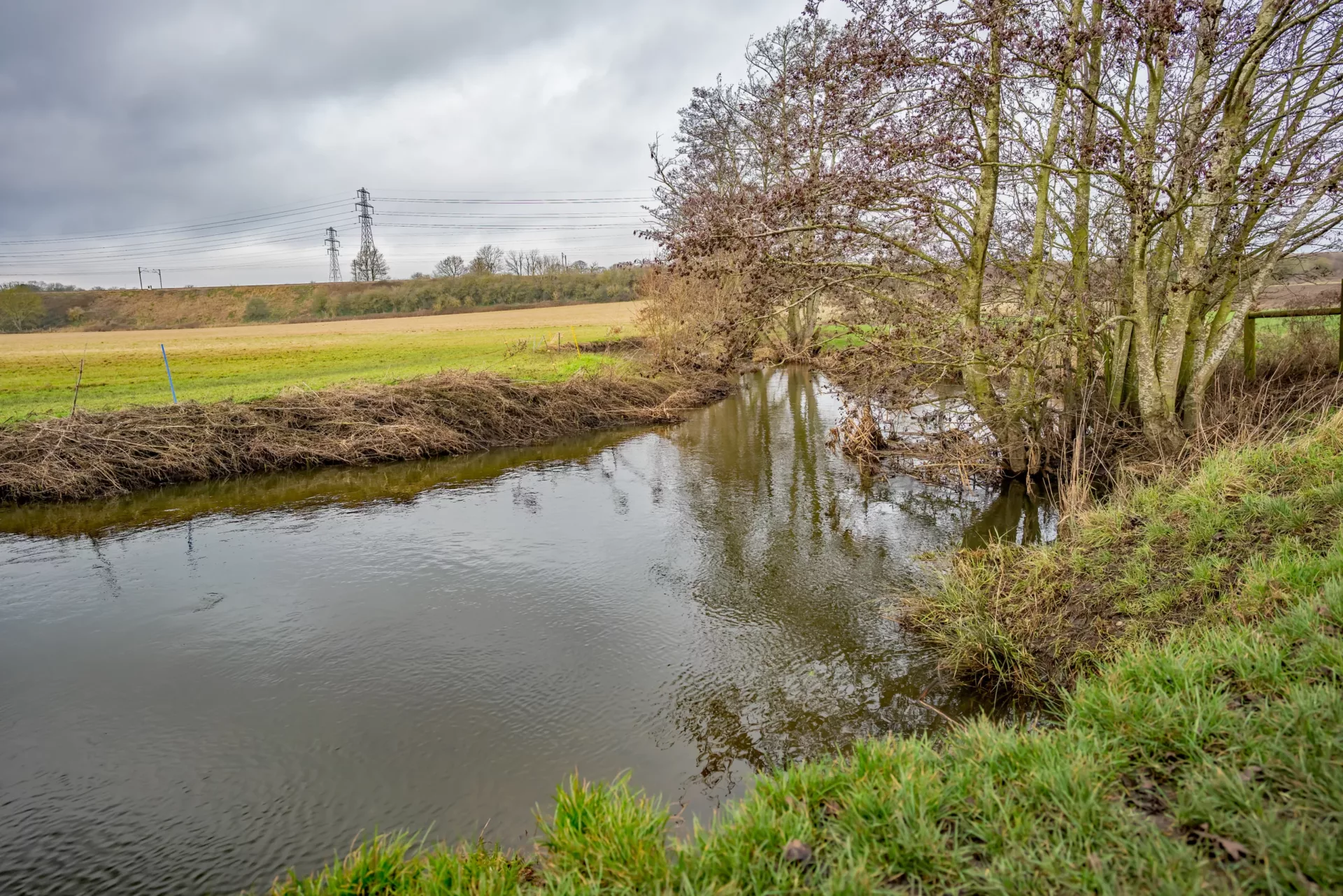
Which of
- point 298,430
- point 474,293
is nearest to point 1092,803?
point 298,430

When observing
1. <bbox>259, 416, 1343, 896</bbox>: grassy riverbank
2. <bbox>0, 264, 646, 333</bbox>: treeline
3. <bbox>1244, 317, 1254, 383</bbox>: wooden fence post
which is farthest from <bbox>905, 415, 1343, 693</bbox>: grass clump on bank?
<bbox>0, 264, 646, 333</bbox>: treeline

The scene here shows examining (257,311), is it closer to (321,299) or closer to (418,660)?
(321,299)

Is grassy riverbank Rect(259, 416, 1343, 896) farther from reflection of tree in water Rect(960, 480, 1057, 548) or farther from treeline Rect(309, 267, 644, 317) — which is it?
treeline Rect(309, 267, 644, 317)

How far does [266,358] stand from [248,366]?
276 centimetres

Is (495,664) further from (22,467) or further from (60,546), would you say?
(22,467)

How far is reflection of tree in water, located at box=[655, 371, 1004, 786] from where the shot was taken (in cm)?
502

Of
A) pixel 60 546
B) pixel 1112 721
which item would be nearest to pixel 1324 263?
pixel 1112 721

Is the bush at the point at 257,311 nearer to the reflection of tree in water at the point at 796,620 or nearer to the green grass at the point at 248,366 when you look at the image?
the green grass at the point at 248,366

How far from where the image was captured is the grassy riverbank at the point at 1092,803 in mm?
2350

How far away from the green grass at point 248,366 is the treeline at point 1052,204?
10898 millimetres

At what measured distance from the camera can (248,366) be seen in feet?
81.7

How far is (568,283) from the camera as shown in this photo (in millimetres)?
67938

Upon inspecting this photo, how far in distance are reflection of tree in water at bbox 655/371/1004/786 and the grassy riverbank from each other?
87 cm

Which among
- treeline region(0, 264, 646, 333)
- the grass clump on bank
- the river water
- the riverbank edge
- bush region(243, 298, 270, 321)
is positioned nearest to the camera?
the river water
